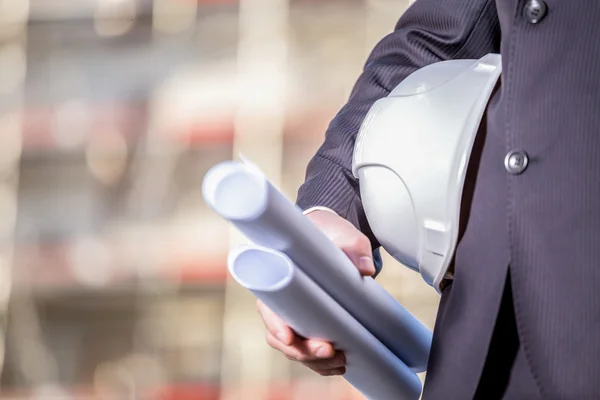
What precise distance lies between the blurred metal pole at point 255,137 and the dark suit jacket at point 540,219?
234 cm

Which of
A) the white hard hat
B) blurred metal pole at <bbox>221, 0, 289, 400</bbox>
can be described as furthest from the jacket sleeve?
blurred metal pole at <bbox>221, 0, 289, 400</bbox>

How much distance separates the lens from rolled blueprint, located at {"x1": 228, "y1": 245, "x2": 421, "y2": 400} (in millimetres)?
540

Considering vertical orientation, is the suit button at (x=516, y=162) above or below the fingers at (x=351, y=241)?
above

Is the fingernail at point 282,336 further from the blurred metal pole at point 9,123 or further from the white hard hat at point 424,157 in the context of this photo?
the blurred metal pole at point 9,123

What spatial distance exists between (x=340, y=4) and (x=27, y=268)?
5.61 ft

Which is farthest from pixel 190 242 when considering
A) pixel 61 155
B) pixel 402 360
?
pixel 402 360

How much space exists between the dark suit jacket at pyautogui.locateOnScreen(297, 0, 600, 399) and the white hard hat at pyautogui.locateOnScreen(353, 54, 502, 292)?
0.06 ft

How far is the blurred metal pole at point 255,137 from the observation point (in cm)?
291

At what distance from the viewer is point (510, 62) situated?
1.94 ft

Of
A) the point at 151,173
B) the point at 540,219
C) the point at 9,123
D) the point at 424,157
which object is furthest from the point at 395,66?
the point at 9,123

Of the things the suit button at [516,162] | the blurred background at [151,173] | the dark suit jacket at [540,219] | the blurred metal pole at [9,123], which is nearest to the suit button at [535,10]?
the dark suit jacket at [540,219]

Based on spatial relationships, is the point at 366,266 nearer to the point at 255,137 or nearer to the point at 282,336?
the point at 282,336

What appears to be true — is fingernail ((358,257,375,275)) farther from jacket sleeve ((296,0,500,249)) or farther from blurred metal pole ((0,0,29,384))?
blurred metal pole ((0,0,29,384))

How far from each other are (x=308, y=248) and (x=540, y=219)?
6.7 inches
